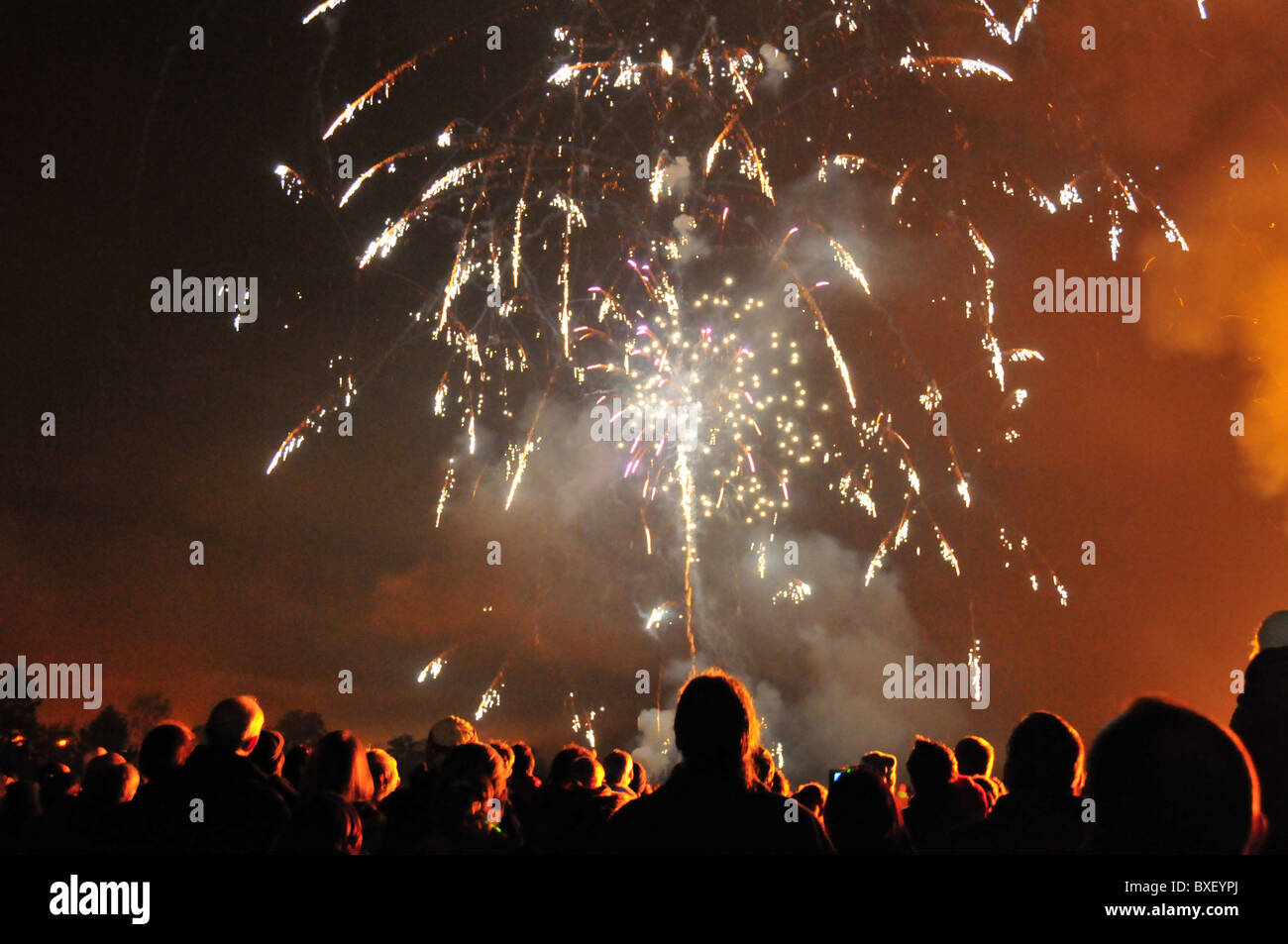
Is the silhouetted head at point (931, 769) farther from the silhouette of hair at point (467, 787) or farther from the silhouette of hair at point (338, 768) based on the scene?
the silhouette of hair at point (338, 768)

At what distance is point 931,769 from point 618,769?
2.94 meters

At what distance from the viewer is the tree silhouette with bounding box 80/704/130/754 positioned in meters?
47.3

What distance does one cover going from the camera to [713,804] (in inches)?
117

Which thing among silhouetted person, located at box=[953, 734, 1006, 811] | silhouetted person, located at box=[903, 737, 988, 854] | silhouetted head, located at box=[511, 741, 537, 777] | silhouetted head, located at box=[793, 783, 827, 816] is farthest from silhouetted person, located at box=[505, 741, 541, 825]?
silhouetted person, located at box=[953, 734, 1006, 811]

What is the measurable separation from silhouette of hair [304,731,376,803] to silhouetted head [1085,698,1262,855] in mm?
3279

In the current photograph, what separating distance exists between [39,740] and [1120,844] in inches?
2218

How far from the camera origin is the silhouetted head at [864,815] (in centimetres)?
369

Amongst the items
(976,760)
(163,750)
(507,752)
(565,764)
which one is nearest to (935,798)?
(976,760)

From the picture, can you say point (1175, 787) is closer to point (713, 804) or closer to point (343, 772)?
A: point (713, 804)

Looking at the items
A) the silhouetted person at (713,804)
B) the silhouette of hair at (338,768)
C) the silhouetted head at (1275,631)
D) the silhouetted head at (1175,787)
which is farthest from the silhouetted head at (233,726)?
the silhouetted head at (1275,631)

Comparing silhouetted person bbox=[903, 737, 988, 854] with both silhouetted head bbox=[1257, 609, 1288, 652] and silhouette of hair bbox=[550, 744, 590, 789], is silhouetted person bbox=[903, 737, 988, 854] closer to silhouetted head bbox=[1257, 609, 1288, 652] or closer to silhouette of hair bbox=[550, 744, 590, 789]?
silhouetted head bbox=[1257, 609, 1288, 652]
